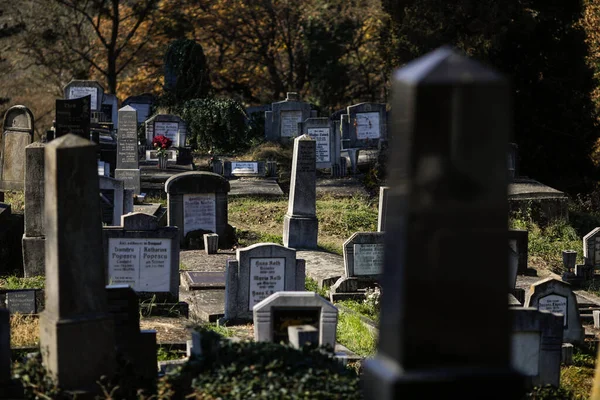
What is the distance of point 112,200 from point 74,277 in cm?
917

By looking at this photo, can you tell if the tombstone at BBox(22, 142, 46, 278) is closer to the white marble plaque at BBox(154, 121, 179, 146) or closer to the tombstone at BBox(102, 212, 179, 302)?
the tombstone at BBox(102, 212, 179, 302)

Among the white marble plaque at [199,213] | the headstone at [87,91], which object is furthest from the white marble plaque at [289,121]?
the white marble plaque at [199,213]

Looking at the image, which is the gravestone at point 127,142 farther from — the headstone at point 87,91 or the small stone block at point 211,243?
the headstone at point 87,91

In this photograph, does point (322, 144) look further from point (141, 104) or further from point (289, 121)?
point (141, 104)

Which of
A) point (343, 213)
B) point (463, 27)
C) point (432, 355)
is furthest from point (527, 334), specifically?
point (463, 27)

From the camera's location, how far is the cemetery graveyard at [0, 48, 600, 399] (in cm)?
524

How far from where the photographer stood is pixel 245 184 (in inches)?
925

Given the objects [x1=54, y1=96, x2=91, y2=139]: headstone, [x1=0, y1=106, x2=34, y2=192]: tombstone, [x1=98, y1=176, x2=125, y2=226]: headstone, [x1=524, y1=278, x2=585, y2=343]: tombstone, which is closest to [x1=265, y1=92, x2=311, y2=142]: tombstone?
[x1=0, y1=106, x2=34, y2=192]: tombstone

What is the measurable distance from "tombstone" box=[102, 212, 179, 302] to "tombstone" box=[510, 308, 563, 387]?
4.36 meters

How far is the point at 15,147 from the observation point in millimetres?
22047

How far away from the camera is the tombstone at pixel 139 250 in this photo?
13.3 m

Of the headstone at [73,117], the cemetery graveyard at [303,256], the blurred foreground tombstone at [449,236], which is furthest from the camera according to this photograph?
the headstone at [73,117]

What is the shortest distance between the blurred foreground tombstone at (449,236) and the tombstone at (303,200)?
12.4 meters

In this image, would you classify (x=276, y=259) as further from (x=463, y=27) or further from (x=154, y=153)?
(x=463, y=27)
